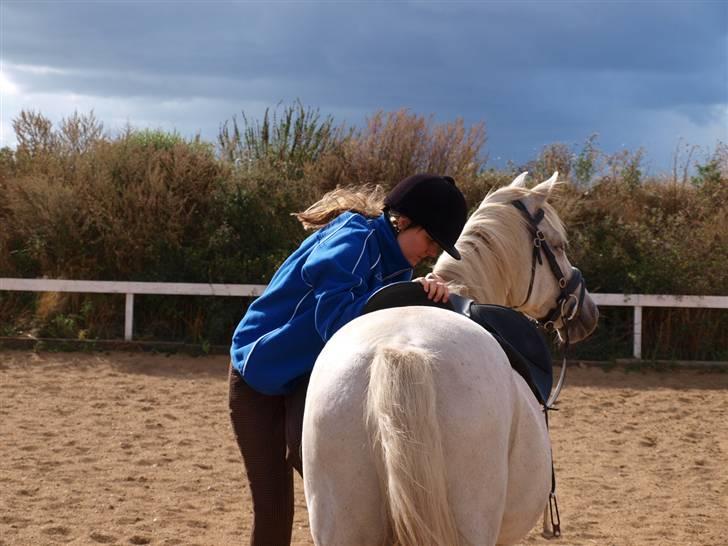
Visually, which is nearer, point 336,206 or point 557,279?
point 336,206

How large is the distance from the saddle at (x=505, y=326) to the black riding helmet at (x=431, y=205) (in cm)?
24

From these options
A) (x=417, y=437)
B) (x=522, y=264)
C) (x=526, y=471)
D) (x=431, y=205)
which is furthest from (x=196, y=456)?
(x=417, y=437)

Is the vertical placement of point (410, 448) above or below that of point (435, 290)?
below

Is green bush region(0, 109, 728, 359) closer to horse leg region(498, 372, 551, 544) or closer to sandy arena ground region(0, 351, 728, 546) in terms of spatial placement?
sandy arena ground region(0, 351, 728, 546)

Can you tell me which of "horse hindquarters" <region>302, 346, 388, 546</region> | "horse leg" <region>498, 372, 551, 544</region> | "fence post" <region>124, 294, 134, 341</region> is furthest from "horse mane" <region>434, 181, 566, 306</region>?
"fence post" <region>124, 294, 134, 341</region>

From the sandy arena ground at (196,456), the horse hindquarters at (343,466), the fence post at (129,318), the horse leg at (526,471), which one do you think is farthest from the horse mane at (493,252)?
the fence post at (129,318)

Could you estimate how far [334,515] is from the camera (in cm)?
220

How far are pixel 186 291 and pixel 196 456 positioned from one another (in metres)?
5.17

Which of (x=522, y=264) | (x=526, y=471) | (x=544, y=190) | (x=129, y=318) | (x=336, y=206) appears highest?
(x=544, y=190)

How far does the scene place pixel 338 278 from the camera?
267 centimetres

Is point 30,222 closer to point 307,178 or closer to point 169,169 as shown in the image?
point 169,169

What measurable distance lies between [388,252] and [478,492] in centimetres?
100

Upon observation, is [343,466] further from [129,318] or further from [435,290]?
[129,318]

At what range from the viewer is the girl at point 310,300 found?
2695mm
